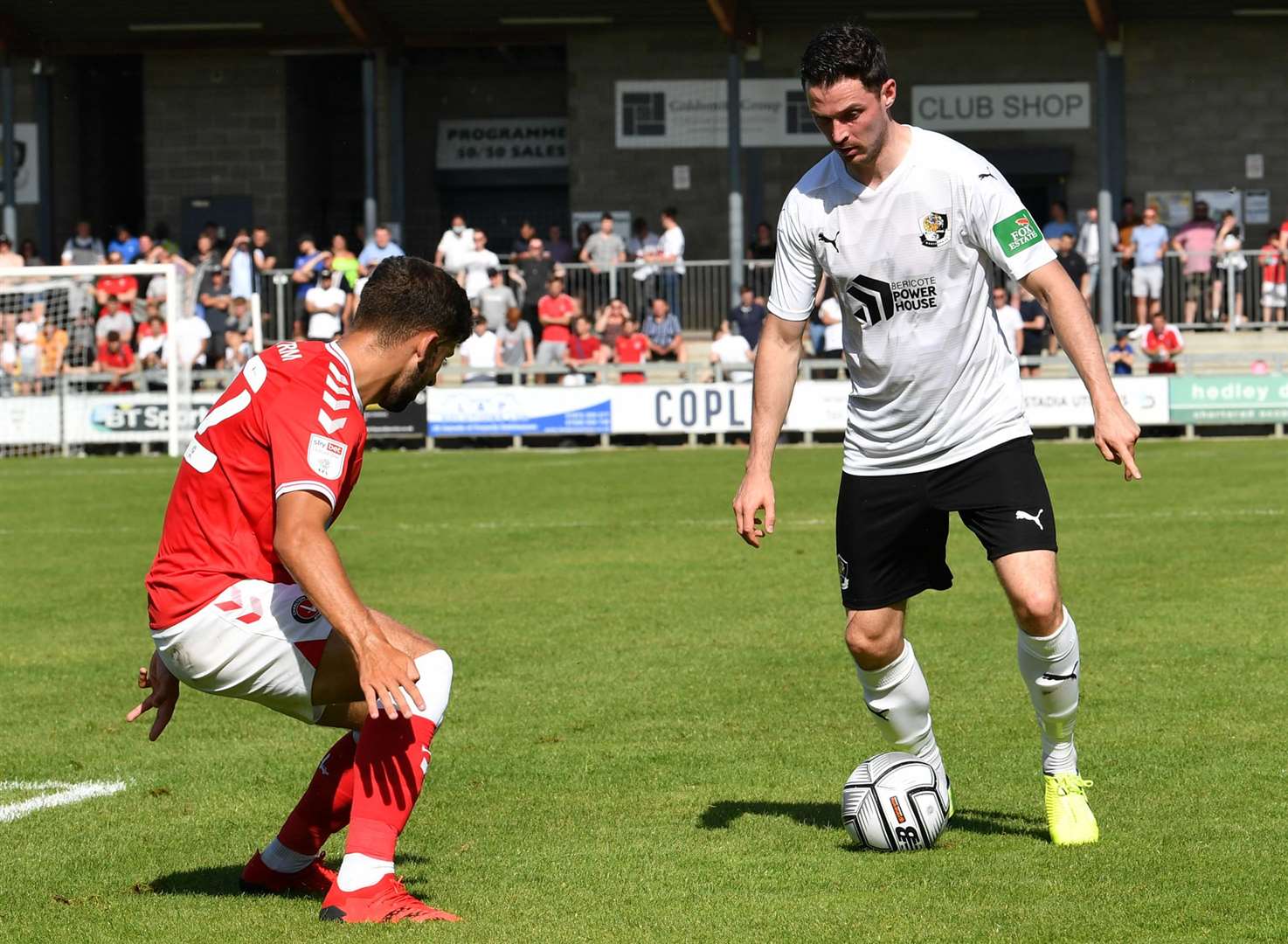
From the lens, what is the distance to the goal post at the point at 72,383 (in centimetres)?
2523

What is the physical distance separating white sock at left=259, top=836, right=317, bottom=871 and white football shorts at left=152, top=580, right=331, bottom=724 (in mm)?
590

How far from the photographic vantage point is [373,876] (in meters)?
4.61

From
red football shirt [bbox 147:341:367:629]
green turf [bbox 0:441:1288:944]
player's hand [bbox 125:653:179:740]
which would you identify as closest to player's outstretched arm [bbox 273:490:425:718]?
red football shirt [bbox 147:341:367:629]

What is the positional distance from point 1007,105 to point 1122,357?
8.56 m

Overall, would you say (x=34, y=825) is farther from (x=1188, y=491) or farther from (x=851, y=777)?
(x=1188, y=491)

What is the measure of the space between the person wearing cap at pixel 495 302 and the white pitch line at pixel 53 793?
21.1 meters

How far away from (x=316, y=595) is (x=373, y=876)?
2.65ft

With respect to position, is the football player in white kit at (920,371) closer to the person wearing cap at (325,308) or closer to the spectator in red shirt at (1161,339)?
the spectator in red shirt at (1161,339)

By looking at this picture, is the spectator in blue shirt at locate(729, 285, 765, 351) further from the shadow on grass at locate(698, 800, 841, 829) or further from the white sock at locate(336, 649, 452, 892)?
the white sock at locate(336, 649, 452, 892)

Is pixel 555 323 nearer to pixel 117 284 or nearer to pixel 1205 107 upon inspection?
pixel 117 284

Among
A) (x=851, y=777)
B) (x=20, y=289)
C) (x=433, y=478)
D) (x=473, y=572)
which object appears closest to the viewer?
(x=851, y=777)

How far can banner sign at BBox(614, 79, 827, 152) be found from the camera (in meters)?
32.4

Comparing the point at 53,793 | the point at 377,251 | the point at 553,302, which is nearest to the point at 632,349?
the point at 553,302

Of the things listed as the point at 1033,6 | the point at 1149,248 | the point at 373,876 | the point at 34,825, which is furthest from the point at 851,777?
the point at 1033,6
